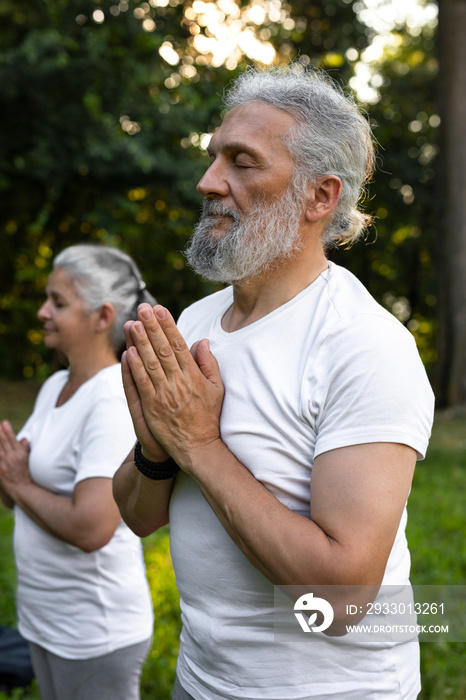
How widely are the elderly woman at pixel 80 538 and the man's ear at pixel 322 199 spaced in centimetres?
111

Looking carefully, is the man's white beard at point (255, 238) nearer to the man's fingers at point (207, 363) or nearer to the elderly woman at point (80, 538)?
the man's fingers at point (207, 363)

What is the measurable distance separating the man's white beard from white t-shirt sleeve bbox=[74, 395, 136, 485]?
0.89 m

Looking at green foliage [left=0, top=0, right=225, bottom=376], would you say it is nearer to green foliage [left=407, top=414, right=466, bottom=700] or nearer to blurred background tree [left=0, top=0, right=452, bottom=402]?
blurred background tree [left=0, top=0, right=452, bottom=402]

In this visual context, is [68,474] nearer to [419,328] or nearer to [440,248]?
[440,248]

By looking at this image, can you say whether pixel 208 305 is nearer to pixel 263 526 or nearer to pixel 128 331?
pixel 128 331

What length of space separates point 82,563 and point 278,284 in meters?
1.39

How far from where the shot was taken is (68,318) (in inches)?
108

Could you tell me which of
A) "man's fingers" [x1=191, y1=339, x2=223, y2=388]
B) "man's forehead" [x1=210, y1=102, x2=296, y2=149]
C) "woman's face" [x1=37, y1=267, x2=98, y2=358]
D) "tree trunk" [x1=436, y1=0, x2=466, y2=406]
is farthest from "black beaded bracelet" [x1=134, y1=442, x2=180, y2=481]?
"tree trunk" [x1=436, y1=0, x2=466, y2=406]

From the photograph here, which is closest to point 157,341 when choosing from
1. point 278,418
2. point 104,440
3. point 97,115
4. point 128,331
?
point 128,331

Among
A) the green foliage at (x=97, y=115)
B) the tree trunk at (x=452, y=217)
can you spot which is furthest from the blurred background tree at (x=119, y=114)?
the tree trunk at (x=452, y=217)

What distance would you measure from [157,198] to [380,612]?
950cm

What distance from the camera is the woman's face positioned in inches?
108

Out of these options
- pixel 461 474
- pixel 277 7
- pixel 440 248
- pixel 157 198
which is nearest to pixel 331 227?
pixel 461 474

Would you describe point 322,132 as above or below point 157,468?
above
